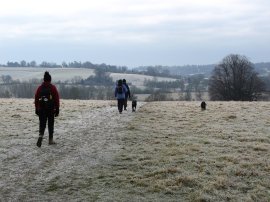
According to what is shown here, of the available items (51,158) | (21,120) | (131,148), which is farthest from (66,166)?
(21,120)

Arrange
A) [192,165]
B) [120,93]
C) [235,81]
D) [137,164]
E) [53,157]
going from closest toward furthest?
1. [192,165]
2. [137,164]
3. [53,157]
4. [120,93]
5. [235,81]

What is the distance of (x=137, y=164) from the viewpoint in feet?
35.2

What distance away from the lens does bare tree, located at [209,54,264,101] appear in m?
77.3

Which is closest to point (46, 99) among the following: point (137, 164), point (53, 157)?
point (53, 157)

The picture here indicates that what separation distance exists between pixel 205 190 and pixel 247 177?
156 centimetres

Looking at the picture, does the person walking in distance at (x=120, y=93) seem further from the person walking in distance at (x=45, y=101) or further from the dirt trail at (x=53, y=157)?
the person walking in distance at (x=45, y=101)

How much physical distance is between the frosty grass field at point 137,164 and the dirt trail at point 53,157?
2 centimetres

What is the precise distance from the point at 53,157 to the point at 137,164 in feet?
7.87

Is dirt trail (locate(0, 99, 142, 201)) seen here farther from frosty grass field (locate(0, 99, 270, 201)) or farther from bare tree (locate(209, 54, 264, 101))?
bare tree (locate(209, 54, 264, 101))

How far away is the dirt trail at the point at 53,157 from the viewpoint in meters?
8.52

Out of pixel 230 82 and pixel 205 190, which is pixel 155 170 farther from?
pixel 230 82

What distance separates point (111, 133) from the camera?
16266mm

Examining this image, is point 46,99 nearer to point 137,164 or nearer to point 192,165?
point 137,164

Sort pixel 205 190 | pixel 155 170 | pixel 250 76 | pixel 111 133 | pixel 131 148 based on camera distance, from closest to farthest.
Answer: pixel 205 190, pixel 155 170, pixel 131 148, pixel 111 133, pixel 250 76
